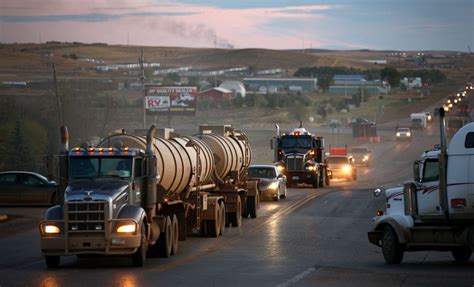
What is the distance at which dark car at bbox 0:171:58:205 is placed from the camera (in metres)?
43.5

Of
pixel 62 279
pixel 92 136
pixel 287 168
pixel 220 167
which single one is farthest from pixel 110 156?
pixel 92 136

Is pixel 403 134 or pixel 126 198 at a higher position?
pixel 403 134

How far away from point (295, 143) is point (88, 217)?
37012 millimetres

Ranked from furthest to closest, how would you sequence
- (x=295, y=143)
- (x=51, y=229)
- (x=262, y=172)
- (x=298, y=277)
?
1. (x=295, y=143)
2. (x=262, y=172)
3. (x=51, y=229)
4. (x=298, y=277)

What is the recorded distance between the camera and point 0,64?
490 ft

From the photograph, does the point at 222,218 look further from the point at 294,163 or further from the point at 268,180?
the point at 294,163

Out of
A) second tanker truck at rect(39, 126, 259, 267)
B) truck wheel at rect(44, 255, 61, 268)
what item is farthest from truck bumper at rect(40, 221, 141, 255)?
truck wheel at rect(44, 255, 61, 268)

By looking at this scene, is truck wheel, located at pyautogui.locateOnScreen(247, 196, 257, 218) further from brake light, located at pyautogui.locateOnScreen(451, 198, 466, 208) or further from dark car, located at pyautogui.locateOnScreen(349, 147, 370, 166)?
dark car, located at pyautogui.locateOnScreen(349, 147, 370, 166)

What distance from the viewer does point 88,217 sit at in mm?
22297

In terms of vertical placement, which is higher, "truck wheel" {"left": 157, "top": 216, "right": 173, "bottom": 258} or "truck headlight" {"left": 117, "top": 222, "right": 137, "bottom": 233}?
"truck headlight" {"left": 117, "top": 222, "right": 137, "bottom": 233}

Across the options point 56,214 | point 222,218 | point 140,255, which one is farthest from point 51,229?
point 222,218

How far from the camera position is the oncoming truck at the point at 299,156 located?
58.2 m

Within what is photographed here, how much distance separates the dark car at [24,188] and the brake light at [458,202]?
2372cm

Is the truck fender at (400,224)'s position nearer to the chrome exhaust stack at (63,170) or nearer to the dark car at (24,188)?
the chrome exhaust stack at (63,170)
